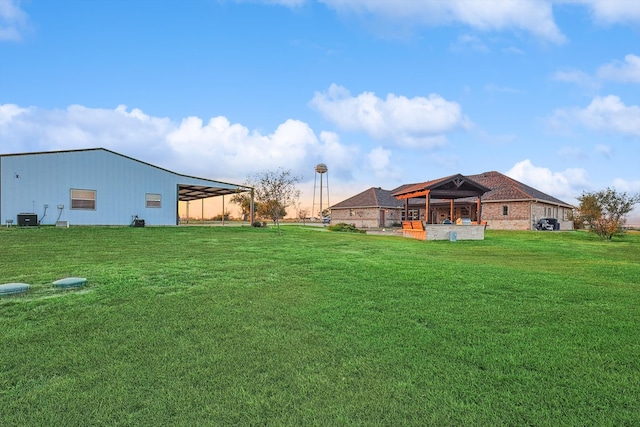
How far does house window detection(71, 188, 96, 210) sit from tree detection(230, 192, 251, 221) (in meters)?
28.6

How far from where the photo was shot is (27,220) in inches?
680

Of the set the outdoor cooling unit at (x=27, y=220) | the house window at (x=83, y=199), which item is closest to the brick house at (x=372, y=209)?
the house window at (x=83, y=199)

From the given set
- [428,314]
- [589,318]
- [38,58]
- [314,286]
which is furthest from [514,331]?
[38,58]

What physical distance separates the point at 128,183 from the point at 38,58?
8658 mm

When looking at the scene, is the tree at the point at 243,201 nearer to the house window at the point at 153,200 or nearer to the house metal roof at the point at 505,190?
the house window at the point at 153,200

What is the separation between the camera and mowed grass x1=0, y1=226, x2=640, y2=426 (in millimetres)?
2293

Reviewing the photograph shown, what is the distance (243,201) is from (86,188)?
1161 inches

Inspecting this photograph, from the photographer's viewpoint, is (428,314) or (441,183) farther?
(441,183)

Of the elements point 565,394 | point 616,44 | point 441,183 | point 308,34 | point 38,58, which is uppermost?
point 308,34

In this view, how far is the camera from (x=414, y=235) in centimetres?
2038

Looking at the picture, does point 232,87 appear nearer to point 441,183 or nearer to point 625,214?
point 441,183

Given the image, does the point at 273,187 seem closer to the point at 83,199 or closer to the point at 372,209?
the point at 372,209

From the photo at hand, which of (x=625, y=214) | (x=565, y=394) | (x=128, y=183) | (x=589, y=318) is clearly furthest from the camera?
(x=625, y=214)

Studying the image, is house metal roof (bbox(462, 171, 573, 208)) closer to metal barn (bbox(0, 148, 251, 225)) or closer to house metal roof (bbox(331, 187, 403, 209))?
house metal roof (bbox(331, 187, 403, 209))
